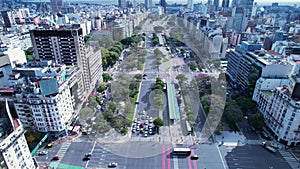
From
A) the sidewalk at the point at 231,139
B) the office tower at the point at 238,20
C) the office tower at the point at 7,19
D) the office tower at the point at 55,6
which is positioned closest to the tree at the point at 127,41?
the office tower at the point at 238,20

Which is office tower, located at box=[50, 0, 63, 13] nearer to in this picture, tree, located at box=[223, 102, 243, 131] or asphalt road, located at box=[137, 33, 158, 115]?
asphalt road, located at box=[137, 33, 158, 115]

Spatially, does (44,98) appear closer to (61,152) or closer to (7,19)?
(61,152)

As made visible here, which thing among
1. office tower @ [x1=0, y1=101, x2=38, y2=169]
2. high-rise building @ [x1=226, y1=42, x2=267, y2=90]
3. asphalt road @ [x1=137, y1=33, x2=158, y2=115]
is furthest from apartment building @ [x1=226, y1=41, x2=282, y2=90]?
office tower @ [x1=0, y1=101, x2=38, y2=169]

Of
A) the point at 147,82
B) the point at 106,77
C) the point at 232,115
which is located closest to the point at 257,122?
the point at 232,115

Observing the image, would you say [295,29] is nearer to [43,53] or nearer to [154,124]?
[154,124]

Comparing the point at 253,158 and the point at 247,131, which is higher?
the point at 247,131
